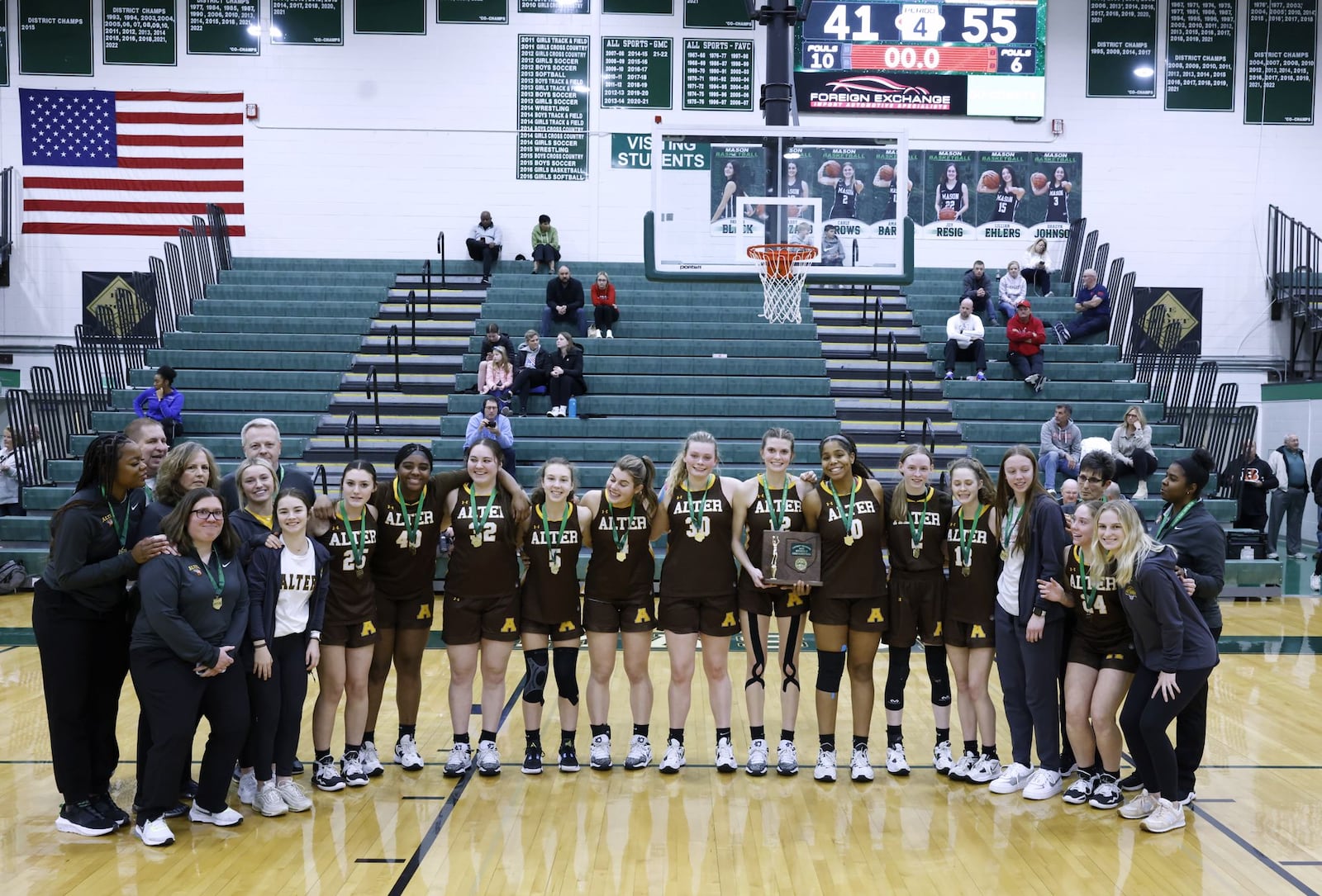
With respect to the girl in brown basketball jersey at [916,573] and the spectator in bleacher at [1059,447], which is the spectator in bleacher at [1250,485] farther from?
the girl in brown basketball jersey at [916,573]

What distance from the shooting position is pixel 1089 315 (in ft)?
47.2

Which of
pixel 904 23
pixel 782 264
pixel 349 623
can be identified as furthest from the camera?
pixel 904 23

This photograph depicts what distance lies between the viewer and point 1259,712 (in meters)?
6.74

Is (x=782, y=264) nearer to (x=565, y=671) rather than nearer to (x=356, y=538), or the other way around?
(x=565, y=671)

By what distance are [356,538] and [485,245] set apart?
38.4 feet

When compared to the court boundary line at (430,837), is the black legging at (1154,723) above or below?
above

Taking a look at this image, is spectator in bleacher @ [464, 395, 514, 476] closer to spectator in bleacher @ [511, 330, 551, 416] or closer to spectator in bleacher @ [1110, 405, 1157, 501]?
spectator in bleacher @ [511, 330, 551, 416]

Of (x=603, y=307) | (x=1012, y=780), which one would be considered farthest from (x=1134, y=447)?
(x=1012, y=780)

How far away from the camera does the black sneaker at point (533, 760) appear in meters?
5.40

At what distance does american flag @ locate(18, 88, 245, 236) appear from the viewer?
16188 millimetres

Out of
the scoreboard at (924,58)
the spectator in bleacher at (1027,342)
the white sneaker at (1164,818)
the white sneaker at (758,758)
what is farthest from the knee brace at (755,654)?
the scoreboard at (924,58)

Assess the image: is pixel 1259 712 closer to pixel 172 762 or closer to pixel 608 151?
pixel 172 762

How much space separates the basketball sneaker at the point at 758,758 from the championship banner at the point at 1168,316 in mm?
13440

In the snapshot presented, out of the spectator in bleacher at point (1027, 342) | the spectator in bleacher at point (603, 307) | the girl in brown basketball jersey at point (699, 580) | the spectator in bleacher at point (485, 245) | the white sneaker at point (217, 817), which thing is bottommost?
the white sneaker at point (217, 817)
